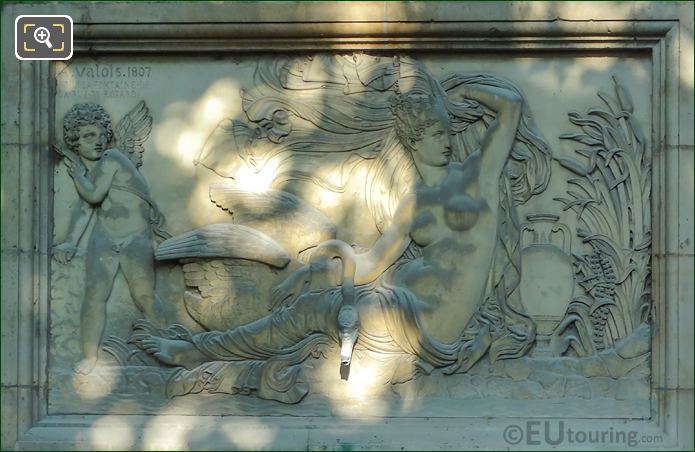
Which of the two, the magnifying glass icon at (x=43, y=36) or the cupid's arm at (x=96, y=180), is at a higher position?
the magnifying glass icon at (x=43, y=36)

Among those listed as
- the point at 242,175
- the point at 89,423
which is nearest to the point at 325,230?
the point at 242,175

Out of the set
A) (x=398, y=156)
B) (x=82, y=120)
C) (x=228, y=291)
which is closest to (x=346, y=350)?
(x=228, y=291)

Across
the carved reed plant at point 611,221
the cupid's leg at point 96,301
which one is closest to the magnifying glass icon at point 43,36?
the cupid's leg at point 96,301

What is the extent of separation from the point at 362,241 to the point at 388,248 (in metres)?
0.20

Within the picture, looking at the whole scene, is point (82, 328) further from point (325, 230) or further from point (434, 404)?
point (434, 404)

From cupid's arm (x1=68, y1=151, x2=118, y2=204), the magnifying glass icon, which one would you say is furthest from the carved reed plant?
the magnifying glass icon

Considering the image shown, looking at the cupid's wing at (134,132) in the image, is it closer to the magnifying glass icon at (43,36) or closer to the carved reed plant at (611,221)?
the magnifying glass icon at (43,36)

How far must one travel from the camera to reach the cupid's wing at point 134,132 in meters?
7.57

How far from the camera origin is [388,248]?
24.2 feet

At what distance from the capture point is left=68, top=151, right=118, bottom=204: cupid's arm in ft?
24.6

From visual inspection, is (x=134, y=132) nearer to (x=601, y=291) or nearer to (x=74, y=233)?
(x=74, y=233)

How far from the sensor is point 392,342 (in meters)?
7.35

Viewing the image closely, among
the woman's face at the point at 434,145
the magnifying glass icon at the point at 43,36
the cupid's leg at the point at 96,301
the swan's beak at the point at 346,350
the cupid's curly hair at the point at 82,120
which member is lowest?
the swan's beak at the point at 346,350

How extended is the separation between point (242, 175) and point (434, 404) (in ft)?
6.45
